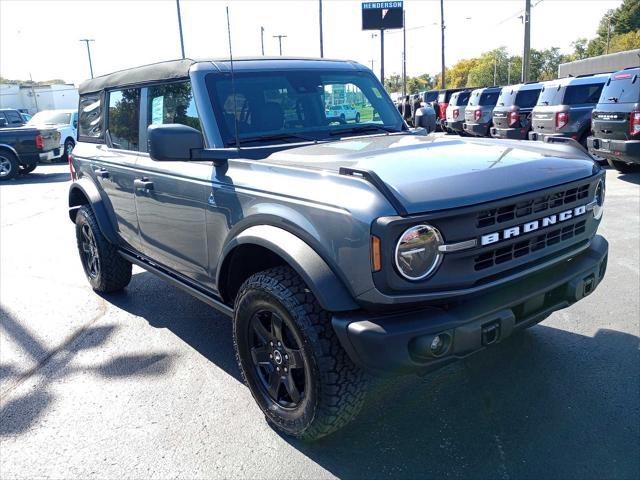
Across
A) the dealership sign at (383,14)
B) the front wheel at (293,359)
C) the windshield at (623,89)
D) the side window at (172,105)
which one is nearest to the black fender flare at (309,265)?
the front wheel at (293,359)

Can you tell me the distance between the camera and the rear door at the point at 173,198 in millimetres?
3463

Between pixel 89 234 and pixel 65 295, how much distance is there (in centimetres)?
77

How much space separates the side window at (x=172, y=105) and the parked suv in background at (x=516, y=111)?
13.0 metres

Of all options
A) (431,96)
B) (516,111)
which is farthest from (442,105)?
(516,111)

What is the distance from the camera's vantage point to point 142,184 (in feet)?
13.1

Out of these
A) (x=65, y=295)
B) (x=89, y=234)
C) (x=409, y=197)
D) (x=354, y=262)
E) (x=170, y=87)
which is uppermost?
(x=170, y=87)

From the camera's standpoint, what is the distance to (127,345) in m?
4.29

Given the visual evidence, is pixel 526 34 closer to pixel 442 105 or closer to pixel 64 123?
pixel 442 105

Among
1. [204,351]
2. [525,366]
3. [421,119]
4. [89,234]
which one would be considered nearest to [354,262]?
[525,366]

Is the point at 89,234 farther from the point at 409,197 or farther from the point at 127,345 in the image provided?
the point at 409,197

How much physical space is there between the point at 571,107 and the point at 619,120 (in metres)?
2.99

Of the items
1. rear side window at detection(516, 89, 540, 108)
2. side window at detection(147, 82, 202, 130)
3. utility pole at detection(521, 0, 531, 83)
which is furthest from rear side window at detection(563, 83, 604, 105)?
utility pole at detection(521, 0, 531, 83)

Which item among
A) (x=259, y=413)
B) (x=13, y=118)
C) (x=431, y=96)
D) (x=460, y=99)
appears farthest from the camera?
(x=431, y=96)

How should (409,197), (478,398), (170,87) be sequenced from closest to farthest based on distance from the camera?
1. (409,197)
2. (478,398)
3. (170,87)
